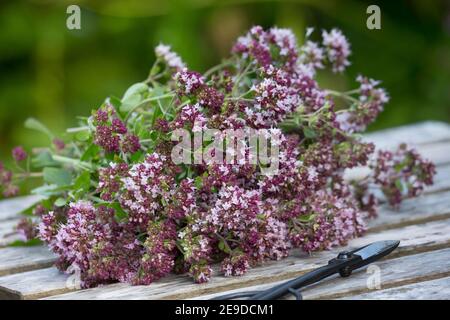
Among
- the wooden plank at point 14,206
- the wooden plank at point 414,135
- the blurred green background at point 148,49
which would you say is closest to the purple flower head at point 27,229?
the wooden plank at point 14,206

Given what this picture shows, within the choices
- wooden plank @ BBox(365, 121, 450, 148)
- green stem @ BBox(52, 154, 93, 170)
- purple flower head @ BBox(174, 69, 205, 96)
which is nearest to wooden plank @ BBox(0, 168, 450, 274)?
green stem @ BBox(52, 154, 93, 170)

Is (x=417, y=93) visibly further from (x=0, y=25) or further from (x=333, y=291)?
(x=333, y=291)

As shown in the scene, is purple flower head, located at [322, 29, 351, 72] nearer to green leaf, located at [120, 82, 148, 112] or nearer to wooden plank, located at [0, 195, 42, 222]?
green leaf, located at [120, 82, 148, 112]

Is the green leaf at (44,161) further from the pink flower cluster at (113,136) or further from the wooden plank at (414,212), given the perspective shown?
the wooden plank at (414,212)

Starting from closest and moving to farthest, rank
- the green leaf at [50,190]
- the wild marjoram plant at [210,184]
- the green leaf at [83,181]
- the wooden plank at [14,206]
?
the wild marjoram plant at [210,184] < the green leaf at [83,181] < the green leaf at [50,190] < the wooden plank at [14,206]

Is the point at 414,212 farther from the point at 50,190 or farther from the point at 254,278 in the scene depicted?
the point at 50,190
